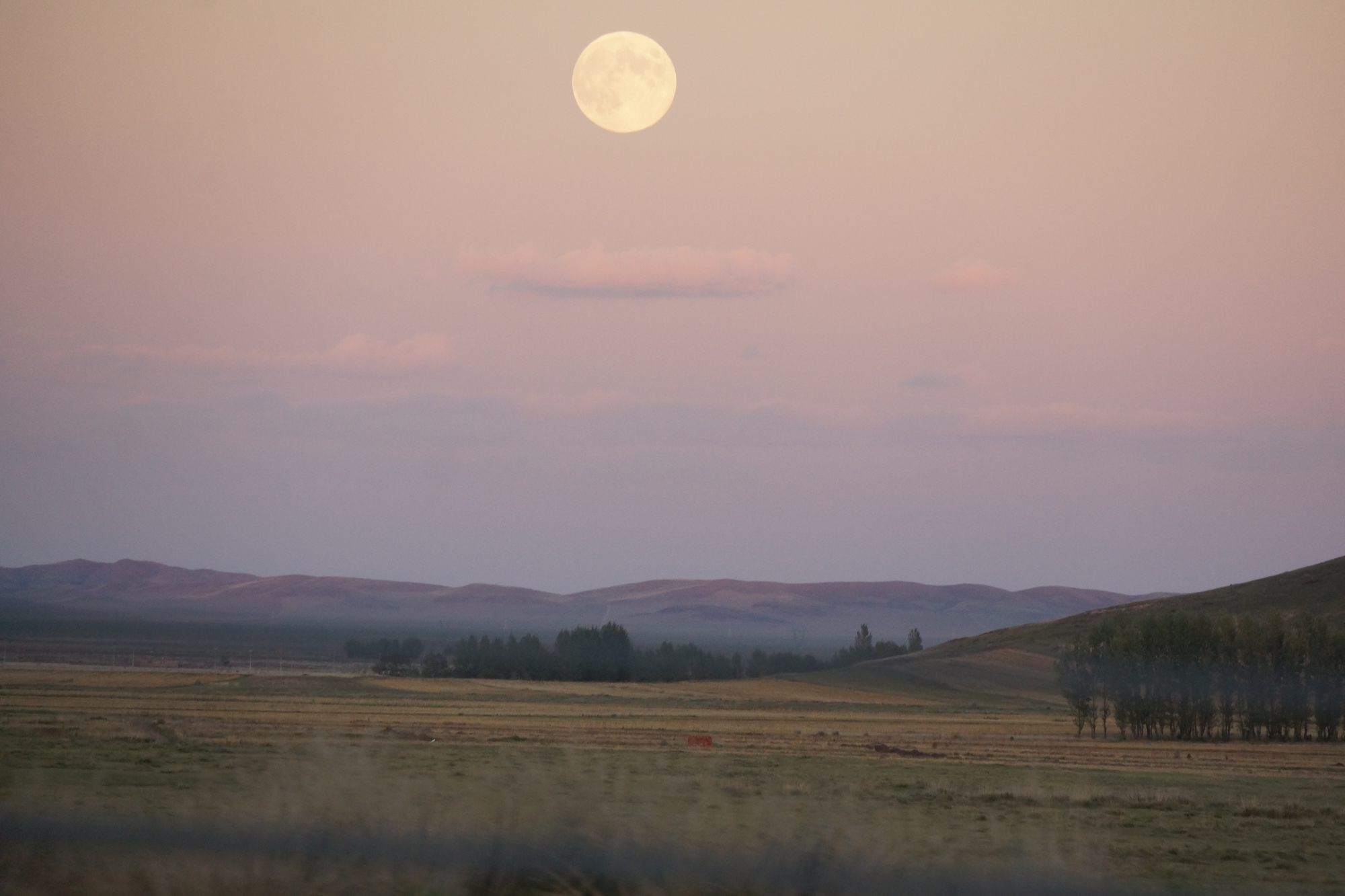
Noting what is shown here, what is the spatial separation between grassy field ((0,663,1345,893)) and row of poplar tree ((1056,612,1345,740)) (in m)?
4.39

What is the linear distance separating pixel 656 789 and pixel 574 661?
136 metres

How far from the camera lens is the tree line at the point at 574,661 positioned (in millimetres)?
139500

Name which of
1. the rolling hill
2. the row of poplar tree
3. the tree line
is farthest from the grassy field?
the tree line

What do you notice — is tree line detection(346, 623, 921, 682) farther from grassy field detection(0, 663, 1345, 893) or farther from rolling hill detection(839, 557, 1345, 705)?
grassy field detection(0, 663, 1345, 893)

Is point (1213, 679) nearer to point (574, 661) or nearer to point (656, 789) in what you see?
point (574, 661)

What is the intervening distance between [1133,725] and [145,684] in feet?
241

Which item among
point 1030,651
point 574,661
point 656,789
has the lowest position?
point 656,789

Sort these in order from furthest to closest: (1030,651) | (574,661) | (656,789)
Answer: (1030,651) < (574,661) < (656,789)

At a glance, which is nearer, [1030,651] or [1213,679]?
[1213,679]

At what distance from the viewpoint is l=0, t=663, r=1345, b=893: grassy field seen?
17.7ft

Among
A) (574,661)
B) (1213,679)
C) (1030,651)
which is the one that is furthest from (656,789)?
(1030,651)

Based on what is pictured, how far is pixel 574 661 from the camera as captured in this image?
461 ft

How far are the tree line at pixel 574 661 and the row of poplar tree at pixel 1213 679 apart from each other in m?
69.5

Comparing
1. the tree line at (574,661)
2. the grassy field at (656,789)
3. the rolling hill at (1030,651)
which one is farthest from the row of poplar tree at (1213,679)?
the tree line at (574,661)
